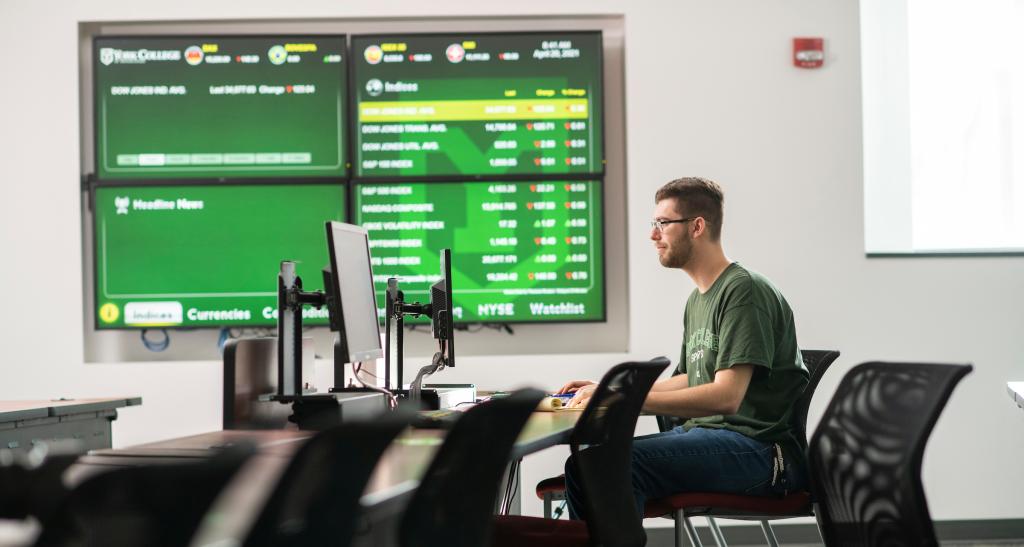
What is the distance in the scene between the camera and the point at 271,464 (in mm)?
1382

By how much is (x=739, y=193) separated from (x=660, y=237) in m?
1.70

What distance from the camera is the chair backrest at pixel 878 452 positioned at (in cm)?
164

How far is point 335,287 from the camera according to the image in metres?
2.32

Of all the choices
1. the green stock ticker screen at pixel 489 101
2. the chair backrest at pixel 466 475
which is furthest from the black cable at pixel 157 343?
the chair backrest at pixel 466 475

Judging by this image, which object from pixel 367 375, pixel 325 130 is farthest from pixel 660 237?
pixel 325 130

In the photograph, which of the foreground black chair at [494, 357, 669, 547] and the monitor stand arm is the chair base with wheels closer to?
the foreground black chair at [494, 357, 669, 547]

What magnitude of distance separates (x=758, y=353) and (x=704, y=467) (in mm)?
334

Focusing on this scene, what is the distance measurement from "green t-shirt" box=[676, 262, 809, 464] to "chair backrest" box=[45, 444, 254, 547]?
6.80ft

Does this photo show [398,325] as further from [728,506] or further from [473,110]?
[473,110]

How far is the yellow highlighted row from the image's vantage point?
178 inches

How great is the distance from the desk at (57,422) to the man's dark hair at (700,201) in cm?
193

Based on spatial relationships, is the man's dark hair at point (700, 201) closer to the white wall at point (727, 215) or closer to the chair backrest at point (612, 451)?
the chair backrest at point (612, 451)

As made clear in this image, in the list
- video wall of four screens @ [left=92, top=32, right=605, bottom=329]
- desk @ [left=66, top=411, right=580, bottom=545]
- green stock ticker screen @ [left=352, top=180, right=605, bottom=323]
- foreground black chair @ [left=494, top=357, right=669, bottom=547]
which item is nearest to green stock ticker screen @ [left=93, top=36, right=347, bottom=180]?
video wall of four screens @ [left=92, top=32, right=605, bottom=329]

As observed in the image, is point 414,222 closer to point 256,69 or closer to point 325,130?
point 325,130
